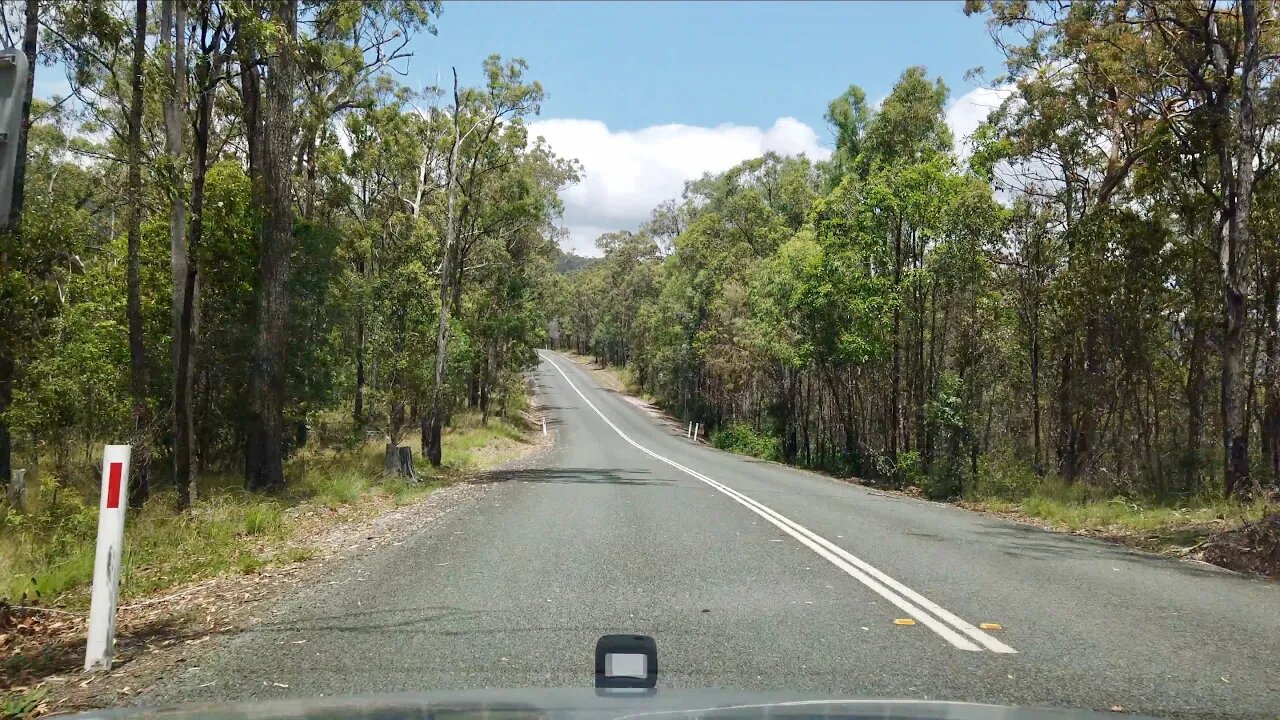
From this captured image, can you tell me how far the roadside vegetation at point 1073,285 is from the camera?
568 inches

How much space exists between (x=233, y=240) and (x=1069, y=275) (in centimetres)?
1814

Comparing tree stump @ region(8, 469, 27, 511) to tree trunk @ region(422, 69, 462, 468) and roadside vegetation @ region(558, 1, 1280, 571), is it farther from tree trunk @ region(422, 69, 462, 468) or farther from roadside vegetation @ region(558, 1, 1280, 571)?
roadside vegetation @ region(558, 1, 1280, 571)

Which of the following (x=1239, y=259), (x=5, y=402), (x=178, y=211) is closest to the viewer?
(x=178, y=211)

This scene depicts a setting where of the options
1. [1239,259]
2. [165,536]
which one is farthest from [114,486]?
[1239,259]

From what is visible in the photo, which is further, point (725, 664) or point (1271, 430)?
point (1271, 430)

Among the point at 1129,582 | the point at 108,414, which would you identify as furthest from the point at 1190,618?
the point at 108,414

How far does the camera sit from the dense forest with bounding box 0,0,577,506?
12891 mm

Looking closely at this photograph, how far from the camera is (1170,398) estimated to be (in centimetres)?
2748

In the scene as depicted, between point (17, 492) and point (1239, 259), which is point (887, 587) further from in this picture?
point (17, 492)

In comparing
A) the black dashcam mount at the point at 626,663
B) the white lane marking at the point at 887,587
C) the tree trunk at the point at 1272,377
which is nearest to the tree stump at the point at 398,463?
the white lane marking at the point at 887,587

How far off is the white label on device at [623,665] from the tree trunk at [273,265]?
1311cm

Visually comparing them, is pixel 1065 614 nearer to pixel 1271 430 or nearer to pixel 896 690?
pixel 896 690

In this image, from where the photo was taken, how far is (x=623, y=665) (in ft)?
14.2

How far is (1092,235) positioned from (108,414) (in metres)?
20.3
